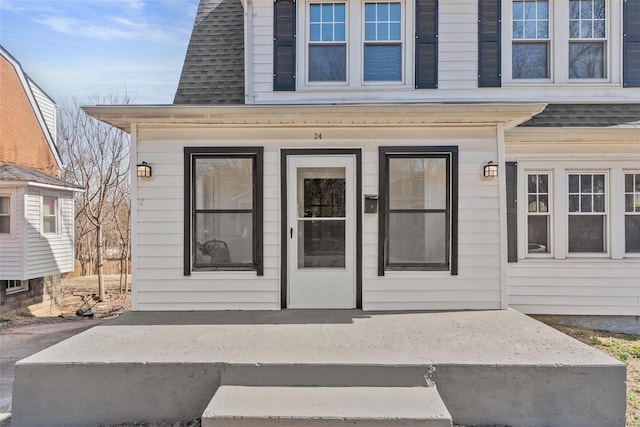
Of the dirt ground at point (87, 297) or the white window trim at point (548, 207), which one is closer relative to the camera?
the white window trim at point (548, 207)

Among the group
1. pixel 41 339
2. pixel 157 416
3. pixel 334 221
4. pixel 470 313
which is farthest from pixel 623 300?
pixel 41 339

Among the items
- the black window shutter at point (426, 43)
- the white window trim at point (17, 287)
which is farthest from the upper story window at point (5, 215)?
the black window shutter at point (426, 43)

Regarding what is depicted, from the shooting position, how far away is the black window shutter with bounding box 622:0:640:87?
19.6ft

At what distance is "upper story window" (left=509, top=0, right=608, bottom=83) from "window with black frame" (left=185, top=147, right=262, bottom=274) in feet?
14.8

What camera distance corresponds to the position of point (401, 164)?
489cm

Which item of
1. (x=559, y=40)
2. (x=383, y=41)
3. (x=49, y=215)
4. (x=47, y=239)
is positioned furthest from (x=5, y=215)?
(x=559, y=40)

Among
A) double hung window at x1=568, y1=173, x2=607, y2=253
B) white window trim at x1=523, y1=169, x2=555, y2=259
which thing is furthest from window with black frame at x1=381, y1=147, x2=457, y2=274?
double hung window at x1=568, y1=173, x2=607, y2=253

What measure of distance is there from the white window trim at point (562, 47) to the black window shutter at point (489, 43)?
0.45ft

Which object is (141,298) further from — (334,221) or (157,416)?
(334,221)

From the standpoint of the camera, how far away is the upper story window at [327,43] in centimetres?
584

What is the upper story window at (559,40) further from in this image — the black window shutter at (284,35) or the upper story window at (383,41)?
the black window shutter at (284,35)

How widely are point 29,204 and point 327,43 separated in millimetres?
9400

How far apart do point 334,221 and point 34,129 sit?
38.7 ft

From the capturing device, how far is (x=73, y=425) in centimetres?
321
